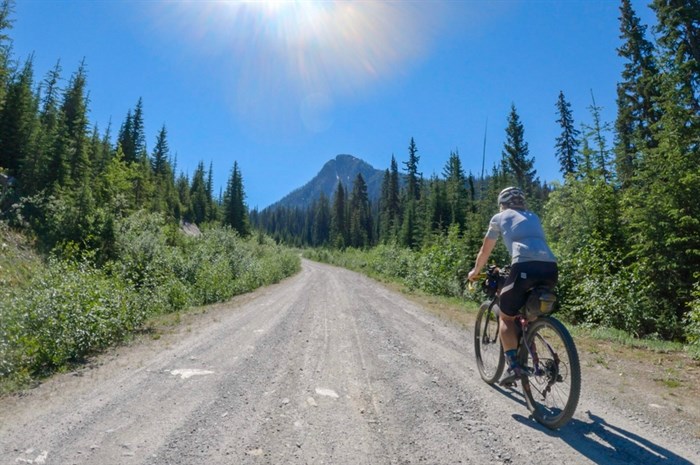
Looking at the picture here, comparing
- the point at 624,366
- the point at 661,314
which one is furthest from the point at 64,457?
the point at 661,314

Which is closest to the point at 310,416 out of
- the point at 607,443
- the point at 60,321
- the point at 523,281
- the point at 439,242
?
the point at 523,281

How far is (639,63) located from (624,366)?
24.8m

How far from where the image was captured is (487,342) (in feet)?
15.7

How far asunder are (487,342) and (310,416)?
2.65m

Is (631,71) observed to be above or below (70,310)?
above

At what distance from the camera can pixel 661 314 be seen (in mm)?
8445

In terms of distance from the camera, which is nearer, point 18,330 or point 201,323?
point 18,330

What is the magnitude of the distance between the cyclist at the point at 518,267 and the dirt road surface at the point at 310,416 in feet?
2.23

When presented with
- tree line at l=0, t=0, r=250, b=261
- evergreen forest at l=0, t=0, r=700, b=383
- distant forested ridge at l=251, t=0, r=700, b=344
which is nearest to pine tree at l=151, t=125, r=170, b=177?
tree line at l=0, t=0, r=250, b=261

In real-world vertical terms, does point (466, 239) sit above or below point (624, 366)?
above

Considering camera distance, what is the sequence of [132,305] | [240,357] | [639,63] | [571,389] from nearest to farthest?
[571,389], [240,357], [132,305], [639,63]

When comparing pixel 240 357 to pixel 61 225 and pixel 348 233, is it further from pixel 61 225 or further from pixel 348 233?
pixel 348 233

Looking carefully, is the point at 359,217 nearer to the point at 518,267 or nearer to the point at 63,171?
the point at 63,171

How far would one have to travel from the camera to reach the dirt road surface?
279cm
